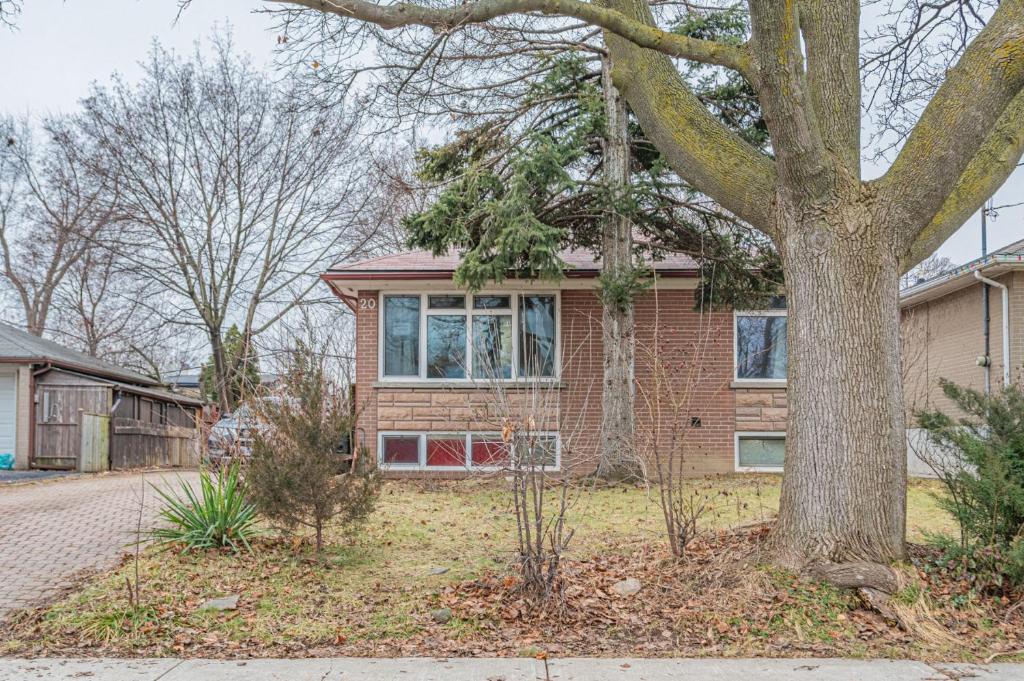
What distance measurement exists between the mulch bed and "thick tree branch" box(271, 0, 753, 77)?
3.82 metres

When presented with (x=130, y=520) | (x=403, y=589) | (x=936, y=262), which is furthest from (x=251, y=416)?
(x=936, y=262)

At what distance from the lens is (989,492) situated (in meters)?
5.11

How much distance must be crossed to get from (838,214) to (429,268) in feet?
27.2

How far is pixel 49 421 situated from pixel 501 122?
13.1m

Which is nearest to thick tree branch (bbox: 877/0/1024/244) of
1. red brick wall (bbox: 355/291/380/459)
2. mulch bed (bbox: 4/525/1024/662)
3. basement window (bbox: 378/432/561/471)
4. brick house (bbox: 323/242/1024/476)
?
mulch bed (bbox: 4/525/1024/662)

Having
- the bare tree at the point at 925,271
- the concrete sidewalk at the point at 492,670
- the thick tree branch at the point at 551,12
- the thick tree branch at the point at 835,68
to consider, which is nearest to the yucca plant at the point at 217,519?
the concrete sidewalk at the point at 492,670

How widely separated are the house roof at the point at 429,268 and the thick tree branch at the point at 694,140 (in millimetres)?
5834

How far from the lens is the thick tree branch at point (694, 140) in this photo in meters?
5.89

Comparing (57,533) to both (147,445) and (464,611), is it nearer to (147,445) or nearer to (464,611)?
(464,611)

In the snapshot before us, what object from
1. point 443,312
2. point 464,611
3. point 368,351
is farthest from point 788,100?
point 368,351

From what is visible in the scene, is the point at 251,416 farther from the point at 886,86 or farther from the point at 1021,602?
the point at 886,86

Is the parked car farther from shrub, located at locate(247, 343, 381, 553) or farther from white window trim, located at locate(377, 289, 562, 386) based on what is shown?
white window trim, located at locate(377, 289, 562, 386)

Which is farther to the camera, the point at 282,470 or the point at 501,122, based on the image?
the point at 501,122

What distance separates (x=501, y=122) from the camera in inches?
459
